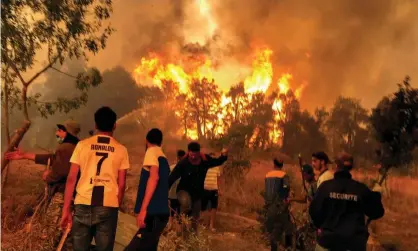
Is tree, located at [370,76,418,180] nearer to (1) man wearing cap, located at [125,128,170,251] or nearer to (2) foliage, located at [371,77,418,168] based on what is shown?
(2) foliage, located at [371,77,418,168]

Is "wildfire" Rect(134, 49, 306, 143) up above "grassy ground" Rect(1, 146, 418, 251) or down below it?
above

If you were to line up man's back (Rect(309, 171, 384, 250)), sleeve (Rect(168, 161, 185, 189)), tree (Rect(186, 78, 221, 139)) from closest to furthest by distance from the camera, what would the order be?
1. man's back (Rect(309, 171, 384, 250))
2. sleeve (Rect(168, 161, 185, 189))
3. tree (Rect(186, 78, 221, 139))

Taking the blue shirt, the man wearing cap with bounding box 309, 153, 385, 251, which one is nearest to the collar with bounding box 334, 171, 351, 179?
the man wearing cap with bounding box 309, 153, 385, 251

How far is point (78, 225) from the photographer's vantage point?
12.7 ft

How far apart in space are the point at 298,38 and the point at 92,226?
24108mm

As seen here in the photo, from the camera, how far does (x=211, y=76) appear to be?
2534 centimetres

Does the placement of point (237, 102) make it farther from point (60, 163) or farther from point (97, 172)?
point (97, 172)

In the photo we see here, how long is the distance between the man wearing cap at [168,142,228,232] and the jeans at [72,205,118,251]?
98.1 inches

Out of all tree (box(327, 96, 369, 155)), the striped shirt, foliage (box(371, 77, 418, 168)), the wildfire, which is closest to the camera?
foliage (box(371, 77, 418, 168))

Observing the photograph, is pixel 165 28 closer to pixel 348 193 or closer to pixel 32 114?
pixel 32 114

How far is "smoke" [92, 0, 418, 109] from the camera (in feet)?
79.4

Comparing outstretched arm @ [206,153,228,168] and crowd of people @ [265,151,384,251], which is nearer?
crowd of people @ [265,151,384,251]

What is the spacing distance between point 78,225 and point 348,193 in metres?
2.37

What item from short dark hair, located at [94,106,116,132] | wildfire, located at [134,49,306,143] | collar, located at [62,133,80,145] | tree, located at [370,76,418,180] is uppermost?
wildfire, located at [134,49,306,143]
